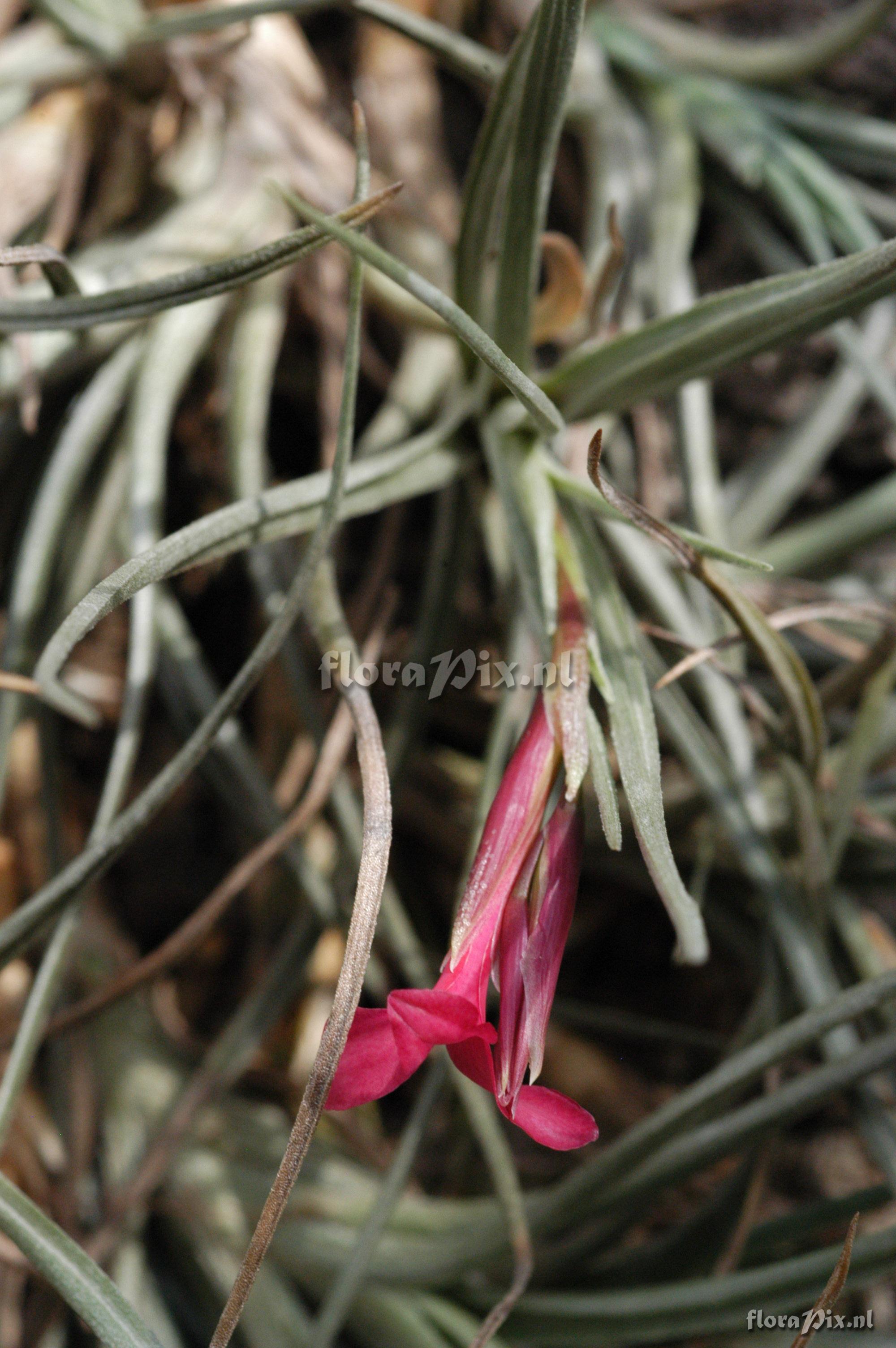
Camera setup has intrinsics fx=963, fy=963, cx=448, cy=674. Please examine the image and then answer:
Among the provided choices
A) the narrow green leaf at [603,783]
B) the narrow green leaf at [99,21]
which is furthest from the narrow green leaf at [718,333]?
the narrow green leaf at [99,21]

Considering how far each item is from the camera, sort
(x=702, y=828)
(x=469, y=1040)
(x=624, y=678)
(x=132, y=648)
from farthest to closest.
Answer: (x=702, y=828), (x=132, y=648), (x=624, y=678), (x=469, y=1040)

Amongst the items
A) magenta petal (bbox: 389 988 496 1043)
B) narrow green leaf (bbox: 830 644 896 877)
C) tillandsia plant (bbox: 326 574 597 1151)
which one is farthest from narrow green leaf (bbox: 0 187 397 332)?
narrow green leaf (bbox: 830 644 896 877)

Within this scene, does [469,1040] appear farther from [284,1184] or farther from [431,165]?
[431,165]

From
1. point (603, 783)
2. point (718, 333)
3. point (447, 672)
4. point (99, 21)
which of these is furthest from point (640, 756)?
point (99, 21)

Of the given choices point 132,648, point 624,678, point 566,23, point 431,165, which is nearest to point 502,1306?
point 624,678

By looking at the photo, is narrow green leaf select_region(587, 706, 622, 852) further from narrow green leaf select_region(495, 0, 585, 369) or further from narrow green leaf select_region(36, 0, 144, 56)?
narrow green leaf select_region(36, 0, 144, 56)

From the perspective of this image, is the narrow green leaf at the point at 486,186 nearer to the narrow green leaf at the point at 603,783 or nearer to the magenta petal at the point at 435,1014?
the narrow green leaf at the point at 603,783

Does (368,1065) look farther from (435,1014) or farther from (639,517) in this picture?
(639,517)

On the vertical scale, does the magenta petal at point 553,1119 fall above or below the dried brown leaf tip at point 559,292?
below
